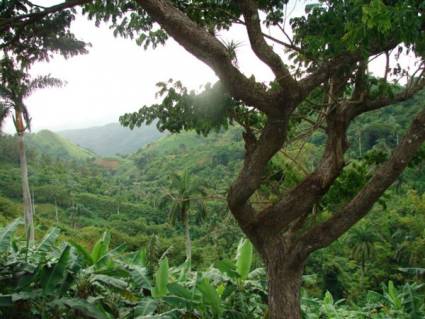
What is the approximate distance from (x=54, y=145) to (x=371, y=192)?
15989cm

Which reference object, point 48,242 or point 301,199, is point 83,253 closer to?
point 48,242

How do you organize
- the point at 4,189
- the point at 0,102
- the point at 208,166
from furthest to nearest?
the point at 208,166 < the point at 4,189 < the point at 0,102

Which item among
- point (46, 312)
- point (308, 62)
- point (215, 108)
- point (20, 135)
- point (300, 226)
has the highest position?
point (20, 135)

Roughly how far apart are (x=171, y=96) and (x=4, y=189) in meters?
65.4

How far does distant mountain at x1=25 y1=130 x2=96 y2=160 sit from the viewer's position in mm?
149238

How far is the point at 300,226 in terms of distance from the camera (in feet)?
15.4

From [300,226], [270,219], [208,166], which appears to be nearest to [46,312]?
[270,219]


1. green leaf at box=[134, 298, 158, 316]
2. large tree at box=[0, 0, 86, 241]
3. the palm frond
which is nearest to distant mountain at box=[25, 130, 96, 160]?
the palm frond

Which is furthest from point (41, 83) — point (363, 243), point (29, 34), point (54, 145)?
point (54, 145)

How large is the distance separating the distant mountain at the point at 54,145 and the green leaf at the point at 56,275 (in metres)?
149

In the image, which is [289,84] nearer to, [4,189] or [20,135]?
[20,135]

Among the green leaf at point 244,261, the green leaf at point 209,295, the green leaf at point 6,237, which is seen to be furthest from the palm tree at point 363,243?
the green leaf at point 6,237

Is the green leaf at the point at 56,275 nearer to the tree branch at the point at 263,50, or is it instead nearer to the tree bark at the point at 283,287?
the tree bark at the point at 283,287

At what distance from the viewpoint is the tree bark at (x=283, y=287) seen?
4.35 metres
